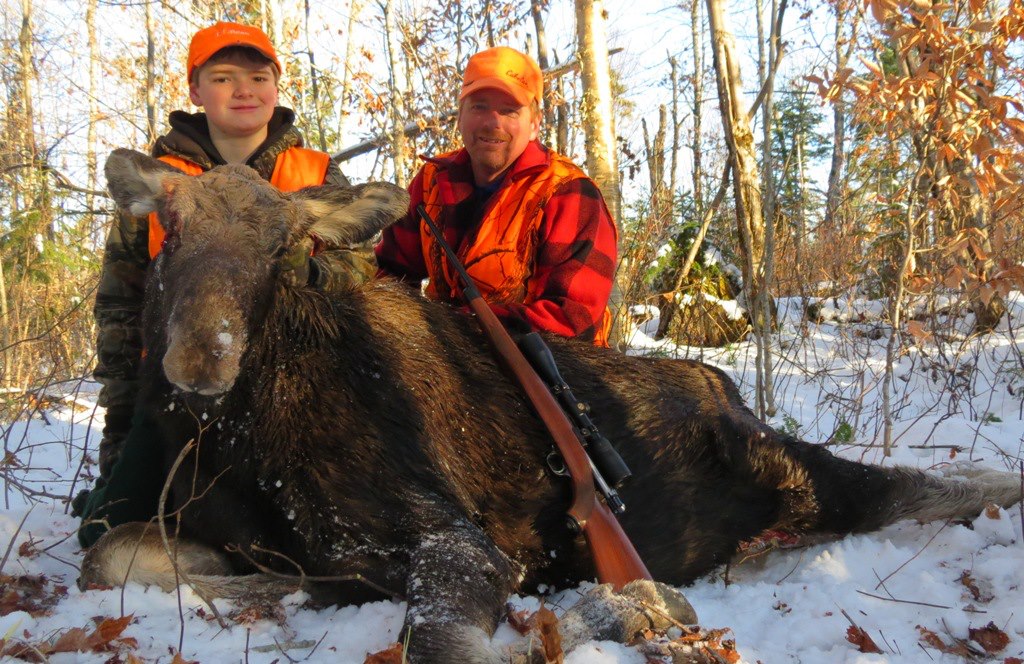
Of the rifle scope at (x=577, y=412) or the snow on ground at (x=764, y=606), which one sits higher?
the rifle scope at (x=577, y=412)

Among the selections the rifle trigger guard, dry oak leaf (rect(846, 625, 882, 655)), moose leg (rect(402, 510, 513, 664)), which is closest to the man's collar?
the rifle trigger guard

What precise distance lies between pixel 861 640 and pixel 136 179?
3780 millimetres

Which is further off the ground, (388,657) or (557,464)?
(557,464)

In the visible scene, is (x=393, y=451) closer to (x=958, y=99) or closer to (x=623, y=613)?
(x=623, y=613)

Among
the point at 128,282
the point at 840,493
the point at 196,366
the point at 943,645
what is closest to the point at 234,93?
the point at 128,282

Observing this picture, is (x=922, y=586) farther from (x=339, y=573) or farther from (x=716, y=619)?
(x=339, y=573)

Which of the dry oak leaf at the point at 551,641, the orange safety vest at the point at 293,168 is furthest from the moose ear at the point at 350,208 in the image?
the dry oak leaf at the point at 551,641

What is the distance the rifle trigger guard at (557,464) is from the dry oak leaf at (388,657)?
1.23 metres

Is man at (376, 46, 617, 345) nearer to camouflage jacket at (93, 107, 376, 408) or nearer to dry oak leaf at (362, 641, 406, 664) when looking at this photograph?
camouflage jacket at (93, 107, 376, 408)

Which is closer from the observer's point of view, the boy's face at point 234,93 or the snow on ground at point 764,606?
the snow on ground at point 764,606

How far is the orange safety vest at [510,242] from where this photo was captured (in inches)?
190

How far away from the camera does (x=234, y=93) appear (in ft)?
14.9

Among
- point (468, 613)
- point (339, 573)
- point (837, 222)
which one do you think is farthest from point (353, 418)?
point (837, 222)

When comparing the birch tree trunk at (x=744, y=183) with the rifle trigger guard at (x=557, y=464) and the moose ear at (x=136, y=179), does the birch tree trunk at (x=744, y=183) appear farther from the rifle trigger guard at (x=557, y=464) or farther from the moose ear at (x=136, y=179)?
the moose ear at (x=136, y=179)
